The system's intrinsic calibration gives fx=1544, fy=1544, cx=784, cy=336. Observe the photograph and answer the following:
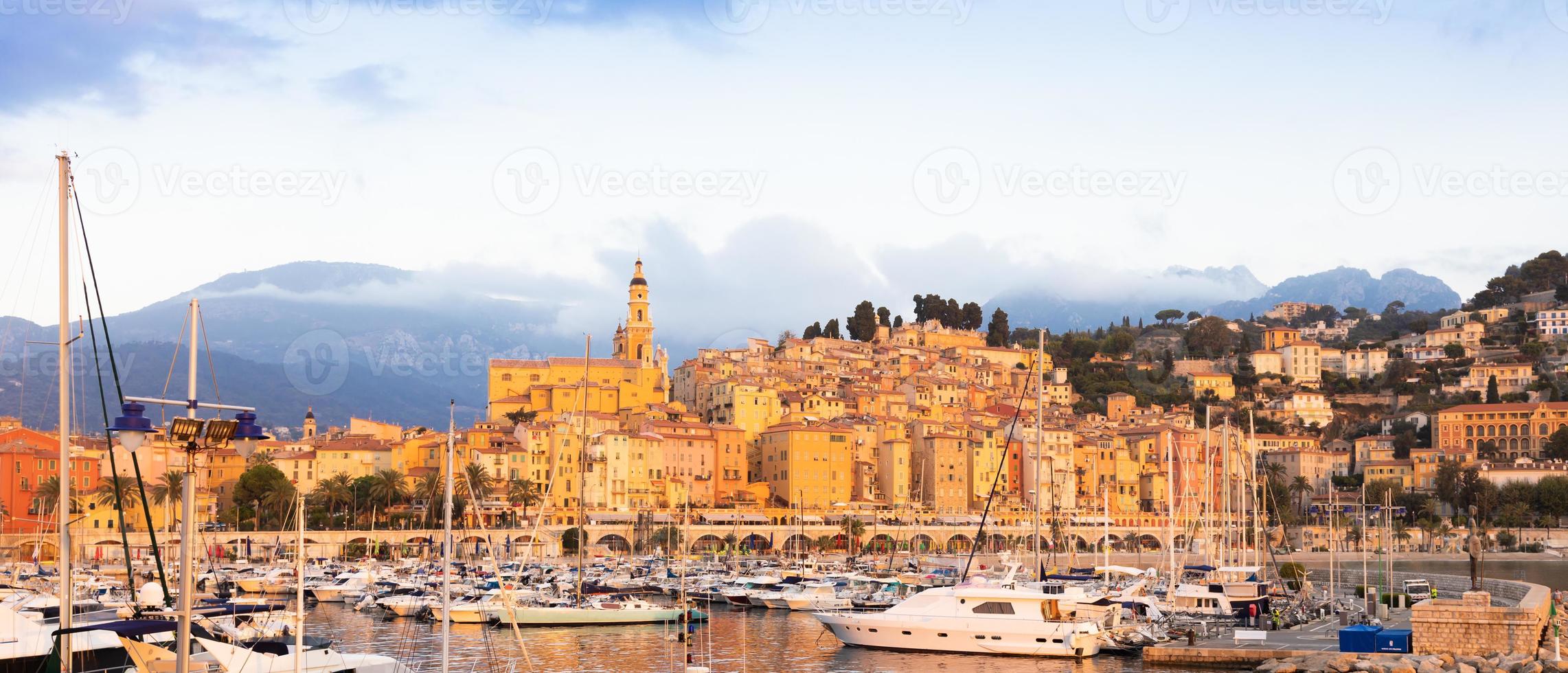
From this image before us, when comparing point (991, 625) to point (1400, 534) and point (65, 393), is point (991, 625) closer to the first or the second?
point (65, 393)

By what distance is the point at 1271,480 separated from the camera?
102m

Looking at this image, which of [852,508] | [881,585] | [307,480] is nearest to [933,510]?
[852,508]

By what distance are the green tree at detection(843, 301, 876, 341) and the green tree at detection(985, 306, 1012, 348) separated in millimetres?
12671

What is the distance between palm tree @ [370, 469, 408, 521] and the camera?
81988 millimetres

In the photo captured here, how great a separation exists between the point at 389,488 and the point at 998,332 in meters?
84.3

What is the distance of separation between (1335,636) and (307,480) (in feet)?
226

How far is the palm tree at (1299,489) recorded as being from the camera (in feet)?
377

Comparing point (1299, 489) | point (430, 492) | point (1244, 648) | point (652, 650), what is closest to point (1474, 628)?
point (1244, 648)

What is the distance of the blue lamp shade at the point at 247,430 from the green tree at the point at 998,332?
141m

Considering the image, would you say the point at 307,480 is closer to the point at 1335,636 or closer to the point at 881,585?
the point at 881,585

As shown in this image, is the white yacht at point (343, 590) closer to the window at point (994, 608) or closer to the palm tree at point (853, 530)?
the window at point (994, 608)

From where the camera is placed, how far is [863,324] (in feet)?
479

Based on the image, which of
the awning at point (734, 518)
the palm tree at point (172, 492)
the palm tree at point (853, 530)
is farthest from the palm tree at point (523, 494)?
the palm tree at point (853, 530)

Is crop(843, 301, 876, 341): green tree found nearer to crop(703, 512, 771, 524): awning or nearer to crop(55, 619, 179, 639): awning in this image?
crop(703, 512, 771, 524): awning
